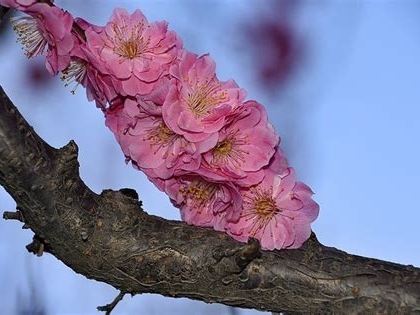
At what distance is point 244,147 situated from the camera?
566 mm

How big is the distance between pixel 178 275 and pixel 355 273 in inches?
5.9

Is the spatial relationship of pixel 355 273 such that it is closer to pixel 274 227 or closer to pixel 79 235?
pixel 274 227

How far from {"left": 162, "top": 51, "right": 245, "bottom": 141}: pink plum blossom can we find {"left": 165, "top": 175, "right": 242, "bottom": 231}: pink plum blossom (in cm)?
5

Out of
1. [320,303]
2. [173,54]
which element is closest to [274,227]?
[320,303]

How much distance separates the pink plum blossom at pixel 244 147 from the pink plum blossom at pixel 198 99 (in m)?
0.01

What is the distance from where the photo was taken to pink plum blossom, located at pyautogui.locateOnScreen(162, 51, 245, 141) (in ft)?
1.77

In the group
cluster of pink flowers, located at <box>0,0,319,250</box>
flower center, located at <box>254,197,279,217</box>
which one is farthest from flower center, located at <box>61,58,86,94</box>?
A: flower center, located at <box>254,197,279,217</box>

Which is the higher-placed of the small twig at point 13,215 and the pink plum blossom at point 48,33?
the pink plum blossom at point 48,33

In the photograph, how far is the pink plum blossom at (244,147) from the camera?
55 centimetres

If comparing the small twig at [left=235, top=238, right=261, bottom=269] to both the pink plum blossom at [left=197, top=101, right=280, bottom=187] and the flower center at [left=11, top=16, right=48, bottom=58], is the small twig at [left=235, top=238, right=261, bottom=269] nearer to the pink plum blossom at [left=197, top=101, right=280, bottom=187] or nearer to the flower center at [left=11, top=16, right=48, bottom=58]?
the pink plum blossom at [left=197, top=101, right=280, bottom=187]

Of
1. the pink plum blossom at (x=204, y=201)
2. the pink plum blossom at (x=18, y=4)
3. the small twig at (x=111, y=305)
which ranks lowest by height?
the small twig at (x=111, y=305)

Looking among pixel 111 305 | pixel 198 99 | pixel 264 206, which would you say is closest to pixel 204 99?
pixel 198 99

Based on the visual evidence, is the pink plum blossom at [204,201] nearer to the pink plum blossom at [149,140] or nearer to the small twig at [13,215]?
the pink plum blossom at [149,140]

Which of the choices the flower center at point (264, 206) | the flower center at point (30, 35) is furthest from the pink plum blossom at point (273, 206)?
the flower center at point (30, 35)
